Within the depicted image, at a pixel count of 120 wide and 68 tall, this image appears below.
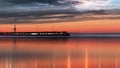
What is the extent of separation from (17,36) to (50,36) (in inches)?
220

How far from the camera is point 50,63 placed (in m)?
17.8

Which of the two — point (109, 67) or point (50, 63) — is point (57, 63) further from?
point (109, 67)

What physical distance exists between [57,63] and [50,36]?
46.6 metres

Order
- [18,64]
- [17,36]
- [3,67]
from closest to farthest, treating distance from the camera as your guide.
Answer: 1. [3,67]
2. [18,64]
3. [17,36]

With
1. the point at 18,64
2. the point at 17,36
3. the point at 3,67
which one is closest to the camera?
the point at 3,67

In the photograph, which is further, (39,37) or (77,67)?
(39,37)

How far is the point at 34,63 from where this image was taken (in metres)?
17.6

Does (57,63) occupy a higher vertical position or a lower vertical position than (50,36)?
higher

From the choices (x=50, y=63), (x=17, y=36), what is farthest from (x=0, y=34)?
(x=50, y=63)

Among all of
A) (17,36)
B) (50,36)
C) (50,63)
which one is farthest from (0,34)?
(50,63)

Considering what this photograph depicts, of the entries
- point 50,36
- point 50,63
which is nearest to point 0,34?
point 50,36

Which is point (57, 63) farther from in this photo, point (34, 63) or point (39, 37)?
point (39, 37)

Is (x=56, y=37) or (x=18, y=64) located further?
(x=56, y=37)

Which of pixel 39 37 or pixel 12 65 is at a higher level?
pixel 12 65
